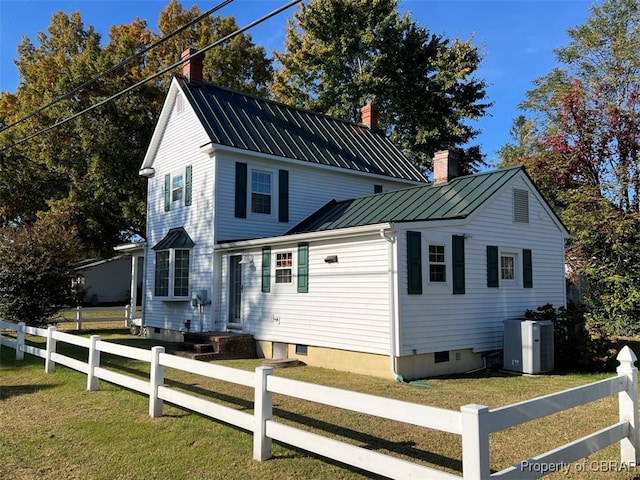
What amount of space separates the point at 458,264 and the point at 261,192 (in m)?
6.73

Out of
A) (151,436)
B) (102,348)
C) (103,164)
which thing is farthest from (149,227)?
(151,436)

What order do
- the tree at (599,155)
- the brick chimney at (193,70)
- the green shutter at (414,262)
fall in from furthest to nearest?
the tree at (599,155), the brick chimney at (193,70), the green shutter at (414,262)

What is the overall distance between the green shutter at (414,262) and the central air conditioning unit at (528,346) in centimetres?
252

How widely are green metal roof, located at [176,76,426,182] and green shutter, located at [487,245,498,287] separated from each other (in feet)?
21.0

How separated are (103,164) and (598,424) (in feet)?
77.2

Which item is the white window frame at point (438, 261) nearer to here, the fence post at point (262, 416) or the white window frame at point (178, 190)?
the fence post at point (262, 416)

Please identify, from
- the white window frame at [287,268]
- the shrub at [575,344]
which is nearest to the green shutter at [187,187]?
the white window frame at [287,268]

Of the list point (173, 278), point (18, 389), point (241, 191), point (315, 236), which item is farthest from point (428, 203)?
point (18, 389)

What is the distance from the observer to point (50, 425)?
625 centimetres

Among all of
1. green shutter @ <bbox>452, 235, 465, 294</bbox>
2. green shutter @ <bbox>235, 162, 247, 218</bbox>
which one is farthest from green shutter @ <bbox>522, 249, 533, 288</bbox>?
green shutter @ <bbox>235, 162, 247, 218</bbox>

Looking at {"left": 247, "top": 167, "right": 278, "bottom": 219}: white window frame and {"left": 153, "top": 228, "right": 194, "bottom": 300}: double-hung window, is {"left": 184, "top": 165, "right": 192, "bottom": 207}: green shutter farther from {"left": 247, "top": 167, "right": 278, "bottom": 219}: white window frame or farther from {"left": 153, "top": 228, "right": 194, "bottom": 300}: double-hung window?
{"left": 247, "top": 167, "right": 278, "bottom": 219}: white window frame

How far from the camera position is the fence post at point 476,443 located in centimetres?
328

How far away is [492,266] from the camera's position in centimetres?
1181

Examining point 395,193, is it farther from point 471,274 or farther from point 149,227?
point 149,227
